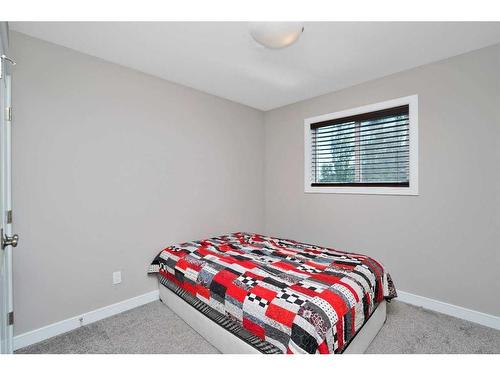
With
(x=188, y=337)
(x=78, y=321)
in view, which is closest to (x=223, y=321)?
(x=188, y=337)

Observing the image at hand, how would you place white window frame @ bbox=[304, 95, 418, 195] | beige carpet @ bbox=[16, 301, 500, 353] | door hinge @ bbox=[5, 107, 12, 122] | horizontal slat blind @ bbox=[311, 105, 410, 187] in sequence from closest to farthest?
door hinge @ bbox=[5, 107, 12, 122] → beige carpet @ bbox=[16, 301, 500, 353] → white window frame @ bbox=[304, 95, 418, 195] → horizontal slat blind @ bbox=[311, 105, 410, 187]

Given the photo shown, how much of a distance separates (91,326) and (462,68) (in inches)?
154

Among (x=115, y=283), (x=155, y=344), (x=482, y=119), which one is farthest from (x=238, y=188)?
(x=482, y=119)

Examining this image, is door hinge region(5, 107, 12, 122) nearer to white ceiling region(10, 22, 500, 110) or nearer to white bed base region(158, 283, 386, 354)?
white ceiling region(10, 22, 500, 110)

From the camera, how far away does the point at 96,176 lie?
2254 millimetres

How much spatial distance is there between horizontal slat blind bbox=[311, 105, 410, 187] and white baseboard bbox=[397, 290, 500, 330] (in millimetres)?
1141

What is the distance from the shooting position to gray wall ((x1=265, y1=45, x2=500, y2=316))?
2135 mm

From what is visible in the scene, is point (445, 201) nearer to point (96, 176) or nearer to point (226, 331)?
point (226, 331)

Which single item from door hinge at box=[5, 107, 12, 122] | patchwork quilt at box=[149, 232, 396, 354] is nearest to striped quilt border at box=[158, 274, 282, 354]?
patchwork quilt at box=[149, 232, 396, 354]

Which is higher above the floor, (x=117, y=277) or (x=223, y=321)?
(x=117, y=277)

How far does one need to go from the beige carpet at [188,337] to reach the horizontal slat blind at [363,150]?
1306 millimetres

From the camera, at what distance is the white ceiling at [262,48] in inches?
73.2

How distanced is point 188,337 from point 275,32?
91.1 inches

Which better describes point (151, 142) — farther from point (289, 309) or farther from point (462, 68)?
point (462, 68)
